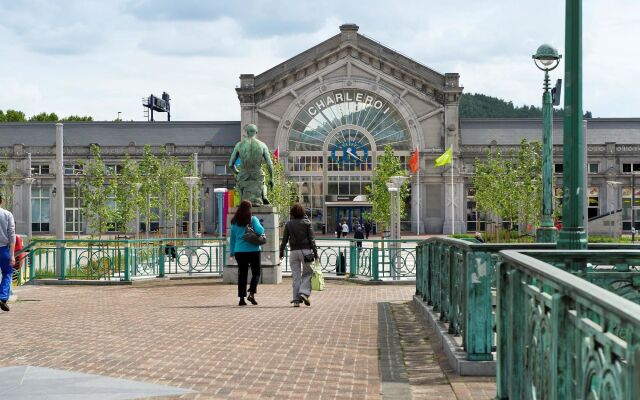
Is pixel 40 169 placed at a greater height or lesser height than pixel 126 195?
greater

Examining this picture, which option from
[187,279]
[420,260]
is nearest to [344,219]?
[187,279]

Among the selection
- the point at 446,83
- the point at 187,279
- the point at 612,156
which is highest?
the point at 446,83

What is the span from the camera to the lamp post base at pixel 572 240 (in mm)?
9344

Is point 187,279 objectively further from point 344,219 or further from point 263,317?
point 344,219

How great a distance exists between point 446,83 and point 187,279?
166 feet

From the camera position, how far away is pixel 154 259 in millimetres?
22859

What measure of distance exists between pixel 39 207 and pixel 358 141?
89.2 feet

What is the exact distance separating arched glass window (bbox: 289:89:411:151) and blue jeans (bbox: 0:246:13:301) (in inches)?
2307

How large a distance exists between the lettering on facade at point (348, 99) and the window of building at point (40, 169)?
22918 millimetres

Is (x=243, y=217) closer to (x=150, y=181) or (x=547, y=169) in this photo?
(x=547, y=169)

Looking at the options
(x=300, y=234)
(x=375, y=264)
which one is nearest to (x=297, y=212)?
(x=300, y=234)

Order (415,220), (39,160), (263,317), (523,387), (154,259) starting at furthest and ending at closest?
(39,160), (415,220), (154,259), (263,317), (523,387)

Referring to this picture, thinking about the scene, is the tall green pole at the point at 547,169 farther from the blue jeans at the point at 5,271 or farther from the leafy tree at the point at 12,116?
the leafy tree at the point at 12,116

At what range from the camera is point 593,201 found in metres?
71.4
